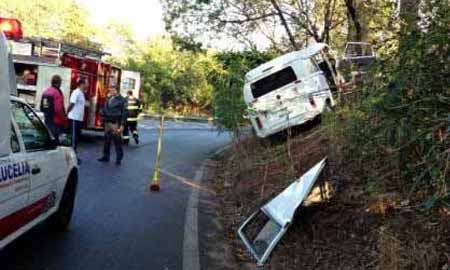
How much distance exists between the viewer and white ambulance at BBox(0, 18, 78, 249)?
545cm

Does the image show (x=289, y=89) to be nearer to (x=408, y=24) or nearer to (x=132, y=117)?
(x=132, y=117)

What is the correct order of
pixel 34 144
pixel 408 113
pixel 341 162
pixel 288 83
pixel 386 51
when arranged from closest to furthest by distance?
pixel 408 113 → pixel 34 144 → pixel 386 51 → pixel 341 162 → pixel 288 83

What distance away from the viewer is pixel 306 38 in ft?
88.3

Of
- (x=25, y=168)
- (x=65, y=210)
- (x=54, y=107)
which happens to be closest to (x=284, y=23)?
(x=54, y=107)

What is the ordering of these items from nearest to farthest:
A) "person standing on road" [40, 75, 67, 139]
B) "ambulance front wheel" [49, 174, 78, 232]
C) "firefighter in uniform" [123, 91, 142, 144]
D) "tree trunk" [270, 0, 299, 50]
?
"ambulance front wheel" [49, 174, 78, 232] → "person standing on road" [40, 75, 67, 139] → "firefighter in uniform" [123, 91, 142, 144] → "tree trunk" [270, 0, 299, 50]

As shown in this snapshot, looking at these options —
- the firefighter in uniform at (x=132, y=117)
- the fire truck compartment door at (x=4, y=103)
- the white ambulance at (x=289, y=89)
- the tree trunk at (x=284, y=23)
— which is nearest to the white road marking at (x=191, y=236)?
the fire truck compartment door at (x=4, y=103)

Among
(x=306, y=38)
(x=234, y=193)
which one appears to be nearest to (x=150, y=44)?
(x=306, y=38)

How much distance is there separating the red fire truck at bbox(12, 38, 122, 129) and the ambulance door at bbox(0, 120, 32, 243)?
13.2 metres

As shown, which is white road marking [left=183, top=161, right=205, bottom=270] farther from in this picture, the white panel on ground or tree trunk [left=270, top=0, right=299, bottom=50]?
tree trunk [left=270, top=0, right=299, bottom=50]

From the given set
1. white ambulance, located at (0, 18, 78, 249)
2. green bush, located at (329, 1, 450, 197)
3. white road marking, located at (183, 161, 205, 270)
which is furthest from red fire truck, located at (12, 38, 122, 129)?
green bush, located at (329, 1, 450, 197)

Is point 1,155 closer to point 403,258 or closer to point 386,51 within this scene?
point 403,258

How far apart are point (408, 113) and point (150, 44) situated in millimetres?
62268

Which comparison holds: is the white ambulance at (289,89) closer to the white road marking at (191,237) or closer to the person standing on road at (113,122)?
the person standing on road at (113,122)

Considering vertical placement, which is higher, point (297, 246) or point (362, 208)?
point (362, 208)
